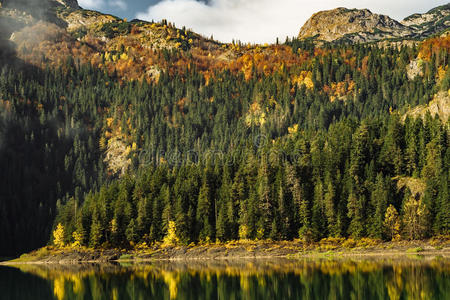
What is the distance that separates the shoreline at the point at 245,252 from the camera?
116m

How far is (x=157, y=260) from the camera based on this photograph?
14075 cm

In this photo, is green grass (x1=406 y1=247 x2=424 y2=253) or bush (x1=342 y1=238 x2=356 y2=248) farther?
bush (x1=342 y1=238 x2=356 y2=248)

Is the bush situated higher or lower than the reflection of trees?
lower

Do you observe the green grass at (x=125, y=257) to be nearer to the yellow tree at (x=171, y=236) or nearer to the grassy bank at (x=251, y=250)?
the grassy bank at (x=251, y=250)

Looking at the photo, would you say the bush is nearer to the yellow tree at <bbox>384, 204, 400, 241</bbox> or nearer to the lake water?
the yellow tree at <bbox>384, 204, 400, 241</bbox>

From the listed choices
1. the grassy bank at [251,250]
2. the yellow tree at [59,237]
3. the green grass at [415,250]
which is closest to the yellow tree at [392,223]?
the grassy bank at [251,250]

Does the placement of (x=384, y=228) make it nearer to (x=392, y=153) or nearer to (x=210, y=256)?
(x=392, y=153)

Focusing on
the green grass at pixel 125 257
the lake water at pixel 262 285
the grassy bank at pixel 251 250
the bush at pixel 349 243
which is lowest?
the green grass at pixel 125 257

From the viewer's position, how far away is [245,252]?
5256 inches

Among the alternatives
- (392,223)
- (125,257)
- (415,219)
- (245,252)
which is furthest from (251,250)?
(415,219)

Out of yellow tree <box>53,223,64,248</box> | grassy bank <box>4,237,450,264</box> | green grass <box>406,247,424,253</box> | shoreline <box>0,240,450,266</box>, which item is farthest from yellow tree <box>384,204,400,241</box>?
yellow tree <box>53,223,64,248</box>

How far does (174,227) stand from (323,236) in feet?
139

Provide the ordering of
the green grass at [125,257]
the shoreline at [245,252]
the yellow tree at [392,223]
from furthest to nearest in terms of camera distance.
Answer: the green grass at [125,257] → the yellow tree at [392,223] → the shoreline at [245,252]

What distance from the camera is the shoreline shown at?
116219 millimetres
